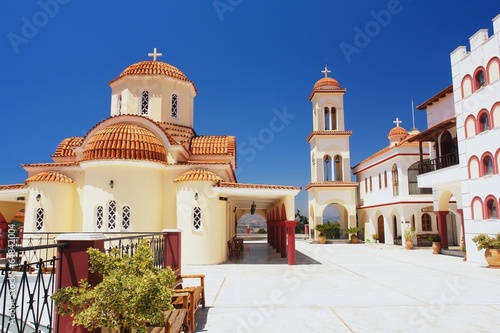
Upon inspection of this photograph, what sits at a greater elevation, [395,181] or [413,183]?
[395,181]

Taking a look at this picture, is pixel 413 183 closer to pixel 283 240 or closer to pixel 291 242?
pixel 283 240

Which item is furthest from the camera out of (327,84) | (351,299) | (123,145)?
(327,84)

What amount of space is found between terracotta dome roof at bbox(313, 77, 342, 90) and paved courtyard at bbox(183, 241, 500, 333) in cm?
1984

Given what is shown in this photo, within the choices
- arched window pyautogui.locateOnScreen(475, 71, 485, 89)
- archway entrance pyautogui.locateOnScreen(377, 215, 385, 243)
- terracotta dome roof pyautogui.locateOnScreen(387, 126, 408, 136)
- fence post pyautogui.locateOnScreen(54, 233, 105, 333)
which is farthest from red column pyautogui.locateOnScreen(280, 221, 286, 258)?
terracotta dome roof pyautogui.locateOnScreen(387, 126, 408, 136)

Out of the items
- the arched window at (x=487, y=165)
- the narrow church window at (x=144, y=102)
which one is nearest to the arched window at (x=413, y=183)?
the arched window at (x=487, y=165)

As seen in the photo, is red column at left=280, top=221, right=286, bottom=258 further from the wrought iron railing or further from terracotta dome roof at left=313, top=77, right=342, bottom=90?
terracotta dome roof at left=313, top=77, right=342, bottom=90

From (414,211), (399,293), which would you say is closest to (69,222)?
(399,293)

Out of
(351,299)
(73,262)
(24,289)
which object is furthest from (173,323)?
(351,299)

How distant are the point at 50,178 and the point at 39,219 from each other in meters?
1.81

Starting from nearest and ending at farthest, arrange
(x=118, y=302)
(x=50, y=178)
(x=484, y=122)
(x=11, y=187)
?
1. (x=118, y=302)
2. (x=484, y=122)
3. (x=50, y=178)
4. (x=11, y=187)

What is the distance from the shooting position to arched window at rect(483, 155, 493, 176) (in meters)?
14.7

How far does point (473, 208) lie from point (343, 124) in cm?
1612

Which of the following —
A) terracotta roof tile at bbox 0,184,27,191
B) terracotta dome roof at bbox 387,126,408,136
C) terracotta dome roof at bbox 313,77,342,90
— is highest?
terracotta dome roof at bbox 313,77,342,90

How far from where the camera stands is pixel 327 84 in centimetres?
3153
